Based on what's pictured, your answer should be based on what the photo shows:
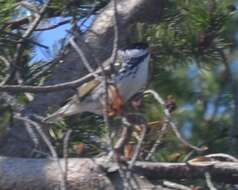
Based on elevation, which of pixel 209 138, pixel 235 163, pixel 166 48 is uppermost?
pixel 166 48

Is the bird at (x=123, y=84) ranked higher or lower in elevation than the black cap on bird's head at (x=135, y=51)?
lower

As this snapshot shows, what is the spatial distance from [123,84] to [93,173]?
339mm

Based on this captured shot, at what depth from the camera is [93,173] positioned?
1482mm

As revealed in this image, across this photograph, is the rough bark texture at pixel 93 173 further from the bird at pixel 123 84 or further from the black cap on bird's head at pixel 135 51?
the black cap on bird's head at pixel 135 51

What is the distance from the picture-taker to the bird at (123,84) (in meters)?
1.69

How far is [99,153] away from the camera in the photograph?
1.69m

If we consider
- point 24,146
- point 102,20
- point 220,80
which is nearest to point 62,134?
point 24,146

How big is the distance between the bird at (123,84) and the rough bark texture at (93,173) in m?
0.13

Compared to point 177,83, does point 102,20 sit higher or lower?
higher

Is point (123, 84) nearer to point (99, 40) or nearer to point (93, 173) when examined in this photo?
point (99, 40)

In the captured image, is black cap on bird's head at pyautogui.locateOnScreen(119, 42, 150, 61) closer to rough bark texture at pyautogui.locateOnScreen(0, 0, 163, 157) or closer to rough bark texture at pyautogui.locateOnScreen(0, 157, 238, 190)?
rough bark texture at pyautogui.locateOnScreen(0, 0, 163, 157)

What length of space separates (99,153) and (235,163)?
0.32 meters

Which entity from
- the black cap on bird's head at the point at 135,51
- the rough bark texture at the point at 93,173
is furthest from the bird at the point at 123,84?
the rough bark texture at the point at 93,173

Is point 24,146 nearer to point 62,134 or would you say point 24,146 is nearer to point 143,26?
point 62,134
